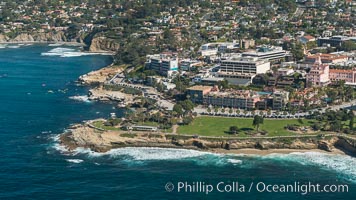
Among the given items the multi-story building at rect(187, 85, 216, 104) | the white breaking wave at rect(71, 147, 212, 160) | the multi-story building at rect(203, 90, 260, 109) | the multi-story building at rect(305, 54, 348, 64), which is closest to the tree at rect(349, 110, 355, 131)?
the multi-story building at rect(203, 90, 260, 109)

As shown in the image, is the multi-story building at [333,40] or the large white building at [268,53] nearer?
the large white building at [268,53]

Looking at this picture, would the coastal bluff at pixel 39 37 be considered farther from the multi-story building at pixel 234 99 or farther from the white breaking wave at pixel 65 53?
the multi-story building at pixel 234 99

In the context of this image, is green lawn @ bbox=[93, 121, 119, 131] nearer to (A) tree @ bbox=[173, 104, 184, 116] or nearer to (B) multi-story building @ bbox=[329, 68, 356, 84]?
(A) tree @ bbox=[173, 104, 184, 116]

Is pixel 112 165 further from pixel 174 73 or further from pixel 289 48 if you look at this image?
pixel 289 48

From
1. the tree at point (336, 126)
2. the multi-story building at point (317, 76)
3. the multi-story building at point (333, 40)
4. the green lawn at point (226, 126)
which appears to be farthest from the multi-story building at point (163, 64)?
the tree at point (336, 126)

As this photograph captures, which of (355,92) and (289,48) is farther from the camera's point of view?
(289,48)

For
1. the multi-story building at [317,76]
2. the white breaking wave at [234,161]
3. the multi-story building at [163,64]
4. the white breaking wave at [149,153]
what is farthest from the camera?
the multi-story building at [163,64]

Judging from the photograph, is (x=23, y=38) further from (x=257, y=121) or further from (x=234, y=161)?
(x=234, y=161)

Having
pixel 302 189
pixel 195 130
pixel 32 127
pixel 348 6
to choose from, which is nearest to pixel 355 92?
pixel 195 130
